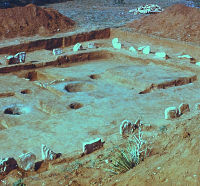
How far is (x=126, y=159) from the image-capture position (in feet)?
19.9

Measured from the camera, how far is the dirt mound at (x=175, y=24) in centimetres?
1817

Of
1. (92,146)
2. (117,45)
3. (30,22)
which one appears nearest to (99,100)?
(92,146)

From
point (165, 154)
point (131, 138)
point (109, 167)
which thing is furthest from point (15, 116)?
point (165, 154)

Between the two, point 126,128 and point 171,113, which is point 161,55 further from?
point 126,128

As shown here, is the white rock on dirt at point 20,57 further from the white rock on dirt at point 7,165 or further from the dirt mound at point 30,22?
the white rock on dirt at point 7,165

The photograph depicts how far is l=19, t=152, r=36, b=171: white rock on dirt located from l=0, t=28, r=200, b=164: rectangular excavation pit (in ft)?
2.41

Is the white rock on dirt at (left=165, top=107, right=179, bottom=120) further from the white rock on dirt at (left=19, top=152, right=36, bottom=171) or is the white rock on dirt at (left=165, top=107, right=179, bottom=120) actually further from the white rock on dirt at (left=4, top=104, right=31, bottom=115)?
the white rock on dirt at (left=4, top=104, right=31, bottom=115)

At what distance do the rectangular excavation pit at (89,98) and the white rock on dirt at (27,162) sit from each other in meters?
0.73

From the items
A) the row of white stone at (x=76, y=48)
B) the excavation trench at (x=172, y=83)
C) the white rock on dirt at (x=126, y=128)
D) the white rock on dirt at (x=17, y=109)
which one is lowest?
the white rock on dirt at (x=17, y=109)

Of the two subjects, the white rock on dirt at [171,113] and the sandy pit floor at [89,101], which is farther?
the white rock on dirt at [171,113]

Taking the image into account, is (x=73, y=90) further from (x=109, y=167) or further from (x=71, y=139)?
(x=109, y=167)

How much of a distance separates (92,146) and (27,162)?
121 centimetres

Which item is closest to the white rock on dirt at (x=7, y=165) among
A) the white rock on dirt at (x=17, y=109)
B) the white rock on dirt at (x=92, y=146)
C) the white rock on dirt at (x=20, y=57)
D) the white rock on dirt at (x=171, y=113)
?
the white rock on dirt at (x=92, y=146)

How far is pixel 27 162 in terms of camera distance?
7.00 meters
